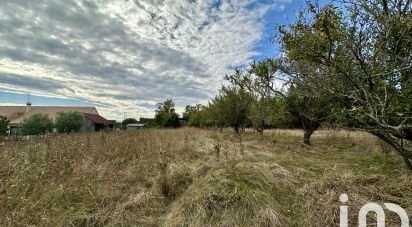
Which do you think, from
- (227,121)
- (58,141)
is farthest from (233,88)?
(58,141)

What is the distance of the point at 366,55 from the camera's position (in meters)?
4.27

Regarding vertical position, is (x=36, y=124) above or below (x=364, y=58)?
below

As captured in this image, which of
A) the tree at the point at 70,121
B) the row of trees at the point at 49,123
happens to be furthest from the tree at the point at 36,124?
the tree at the point at 70,121

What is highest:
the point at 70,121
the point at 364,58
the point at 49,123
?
the point at 364,58

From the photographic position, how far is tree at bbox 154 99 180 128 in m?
46.6

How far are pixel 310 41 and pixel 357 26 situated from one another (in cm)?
77

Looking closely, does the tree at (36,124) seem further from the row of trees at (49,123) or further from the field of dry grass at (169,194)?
the field of dry grass at (169,194)

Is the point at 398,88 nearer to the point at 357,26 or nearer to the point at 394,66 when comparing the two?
the point at 394,66

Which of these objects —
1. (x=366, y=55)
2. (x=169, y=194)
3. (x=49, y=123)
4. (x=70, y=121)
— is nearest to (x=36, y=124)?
(x=49, y=123)

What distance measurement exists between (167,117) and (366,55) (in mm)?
45105

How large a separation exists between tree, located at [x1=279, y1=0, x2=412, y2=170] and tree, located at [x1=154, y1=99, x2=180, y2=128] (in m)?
37.4

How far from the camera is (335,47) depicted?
15.1 feet

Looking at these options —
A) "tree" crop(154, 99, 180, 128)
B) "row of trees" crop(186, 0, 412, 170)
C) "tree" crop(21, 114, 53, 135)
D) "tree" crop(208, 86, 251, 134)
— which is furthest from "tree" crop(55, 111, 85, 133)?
"row of trees" crop(186, 0, 412, 170)

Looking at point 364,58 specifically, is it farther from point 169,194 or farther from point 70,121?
point 70,121
